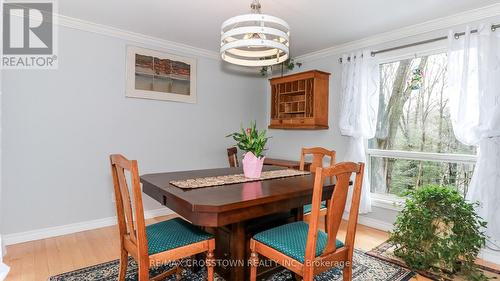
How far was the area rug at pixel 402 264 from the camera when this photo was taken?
2.23 metres

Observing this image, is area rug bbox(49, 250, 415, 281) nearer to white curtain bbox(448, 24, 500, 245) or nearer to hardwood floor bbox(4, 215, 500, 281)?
hardwood floor bbox(4, 215, 500, 281)

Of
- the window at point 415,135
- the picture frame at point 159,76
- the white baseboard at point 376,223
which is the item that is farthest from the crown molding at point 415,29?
the white baseboard at point 376,223

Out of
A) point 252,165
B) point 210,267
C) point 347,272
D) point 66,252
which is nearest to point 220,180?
point 252,165

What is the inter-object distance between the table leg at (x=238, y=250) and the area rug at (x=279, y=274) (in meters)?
0.25

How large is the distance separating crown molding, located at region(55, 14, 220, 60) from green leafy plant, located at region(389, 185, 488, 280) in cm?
304

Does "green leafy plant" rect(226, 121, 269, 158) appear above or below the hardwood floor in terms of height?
above

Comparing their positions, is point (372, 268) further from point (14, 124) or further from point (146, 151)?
point (14, 124)

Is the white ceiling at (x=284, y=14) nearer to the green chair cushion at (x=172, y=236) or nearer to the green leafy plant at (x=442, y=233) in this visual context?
the green leafy plant at (x=442, y=233)

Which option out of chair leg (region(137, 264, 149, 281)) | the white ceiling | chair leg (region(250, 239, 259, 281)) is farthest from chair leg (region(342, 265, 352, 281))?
the white ceiling

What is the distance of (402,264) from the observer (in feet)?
8.00

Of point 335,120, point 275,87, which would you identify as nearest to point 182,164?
point 275,87

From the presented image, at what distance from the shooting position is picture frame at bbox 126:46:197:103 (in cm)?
335

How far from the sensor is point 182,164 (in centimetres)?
378

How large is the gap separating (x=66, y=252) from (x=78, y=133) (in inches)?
47.1
